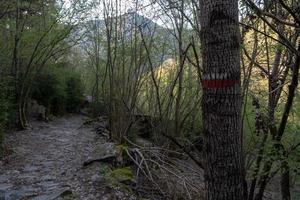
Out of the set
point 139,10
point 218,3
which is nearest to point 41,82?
point 139,10

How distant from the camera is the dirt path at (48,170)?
5.36 metres

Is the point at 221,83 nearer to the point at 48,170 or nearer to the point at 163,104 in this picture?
the point at 48,170

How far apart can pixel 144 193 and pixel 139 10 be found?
4.66m

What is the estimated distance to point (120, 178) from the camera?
6.02 m

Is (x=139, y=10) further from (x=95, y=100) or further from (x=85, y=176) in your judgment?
(x=95, y=100)

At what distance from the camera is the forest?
2189mm

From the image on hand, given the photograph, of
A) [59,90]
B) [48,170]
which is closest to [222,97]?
[48,170]

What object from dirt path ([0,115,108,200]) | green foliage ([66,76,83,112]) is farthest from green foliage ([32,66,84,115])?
dirt path ([0,115,108,200])

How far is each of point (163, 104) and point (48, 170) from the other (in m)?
4.60

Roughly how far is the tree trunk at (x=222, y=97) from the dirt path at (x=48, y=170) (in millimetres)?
3360

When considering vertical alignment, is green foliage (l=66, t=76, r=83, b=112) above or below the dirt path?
above

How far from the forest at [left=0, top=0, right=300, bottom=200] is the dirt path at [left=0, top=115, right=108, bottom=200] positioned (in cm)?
3

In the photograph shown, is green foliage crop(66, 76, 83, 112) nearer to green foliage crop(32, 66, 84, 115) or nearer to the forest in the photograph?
green foliage crop(32, 66, 84, 115)

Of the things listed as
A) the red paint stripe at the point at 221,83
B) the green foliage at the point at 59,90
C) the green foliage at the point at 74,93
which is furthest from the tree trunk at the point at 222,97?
the green foliage at the point at 74,93
